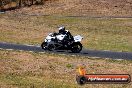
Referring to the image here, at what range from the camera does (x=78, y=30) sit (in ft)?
175

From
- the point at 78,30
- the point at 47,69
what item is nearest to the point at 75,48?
the point at 47,69

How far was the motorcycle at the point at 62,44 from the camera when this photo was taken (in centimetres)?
3438

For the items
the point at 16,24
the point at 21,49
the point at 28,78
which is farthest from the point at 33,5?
the point at 28,78

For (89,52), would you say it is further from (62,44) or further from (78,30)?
(78,30)

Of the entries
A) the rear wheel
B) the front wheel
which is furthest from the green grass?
the rear wheel

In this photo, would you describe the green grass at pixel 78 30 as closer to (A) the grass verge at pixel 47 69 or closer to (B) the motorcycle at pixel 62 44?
(B) the motorcycle at pixel 62 44

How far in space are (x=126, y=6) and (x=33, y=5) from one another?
17156mm

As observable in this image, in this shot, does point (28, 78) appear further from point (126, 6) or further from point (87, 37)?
point (126, 6)

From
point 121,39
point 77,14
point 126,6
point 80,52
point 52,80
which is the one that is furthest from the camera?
point 126,6

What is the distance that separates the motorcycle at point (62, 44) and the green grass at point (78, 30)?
469 centimetres

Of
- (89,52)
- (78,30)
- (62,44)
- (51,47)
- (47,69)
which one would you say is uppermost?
(47,69)

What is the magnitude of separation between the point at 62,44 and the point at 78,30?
19.0 meters

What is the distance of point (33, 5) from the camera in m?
72.5

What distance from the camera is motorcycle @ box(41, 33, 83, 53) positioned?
34.4 m
